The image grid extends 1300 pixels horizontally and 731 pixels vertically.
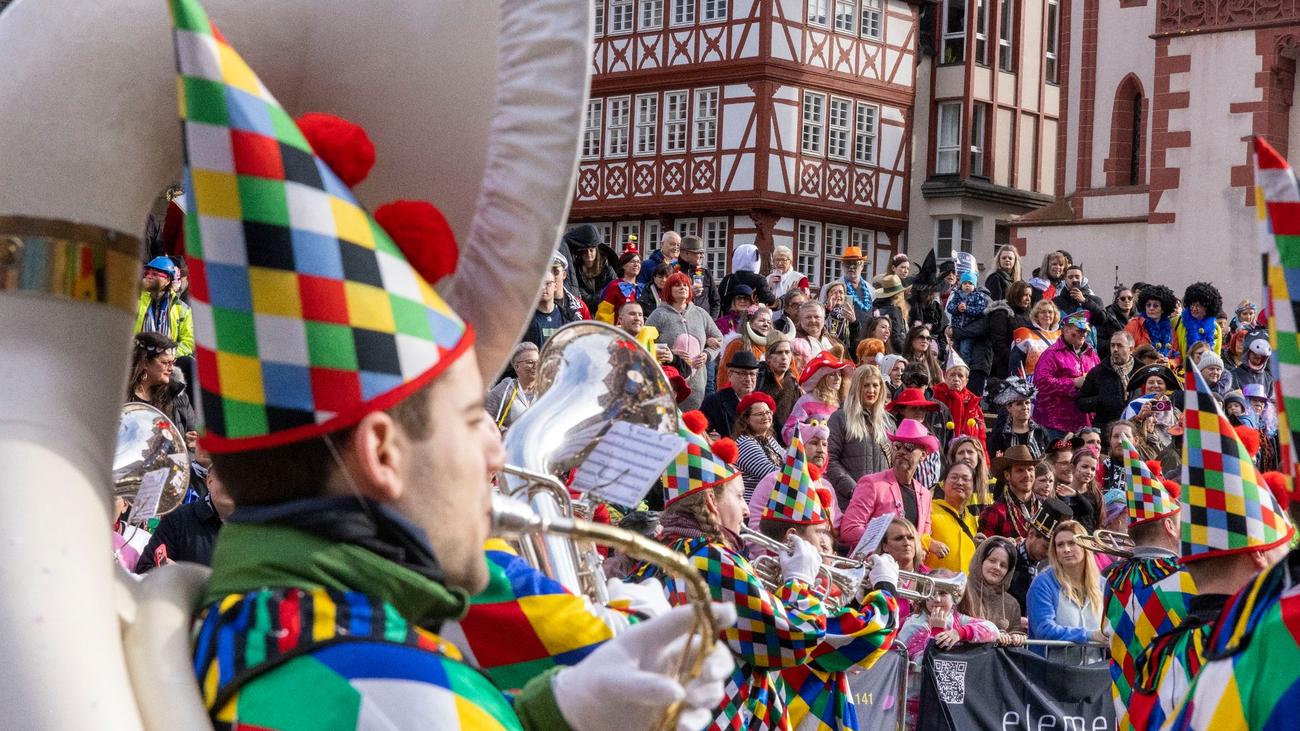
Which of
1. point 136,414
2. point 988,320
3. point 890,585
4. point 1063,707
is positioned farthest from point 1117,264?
point 136,414

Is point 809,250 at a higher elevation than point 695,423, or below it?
higher

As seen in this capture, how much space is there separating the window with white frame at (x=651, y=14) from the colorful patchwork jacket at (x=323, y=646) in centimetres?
3152

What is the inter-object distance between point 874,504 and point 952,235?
25466 millimetres

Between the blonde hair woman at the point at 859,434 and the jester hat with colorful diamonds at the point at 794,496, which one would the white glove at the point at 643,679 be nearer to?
the jester hat with colorful diamonds at the point at 794,496

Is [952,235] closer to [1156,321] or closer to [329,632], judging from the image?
[1156,321]

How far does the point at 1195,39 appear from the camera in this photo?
27688mm

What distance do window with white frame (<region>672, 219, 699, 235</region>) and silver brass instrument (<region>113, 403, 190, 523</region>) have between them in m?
27.9

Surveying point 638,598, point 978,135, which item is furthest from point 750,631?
point 978,135

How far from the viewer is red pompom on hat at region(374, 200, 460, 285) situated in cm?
232

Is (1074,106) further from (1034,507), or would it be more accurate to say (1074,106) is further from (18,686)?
(18,686)

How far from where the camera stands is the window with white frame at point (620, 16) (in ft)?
110

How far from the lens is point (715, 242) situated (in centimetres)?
3288

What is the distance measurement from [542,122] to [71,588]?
84 centimetres

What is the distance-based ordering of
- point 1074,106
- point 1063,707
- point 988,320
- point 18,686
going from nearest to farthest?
point 18,686 < point 1063,707 < point 988,320 < point 1074,106
